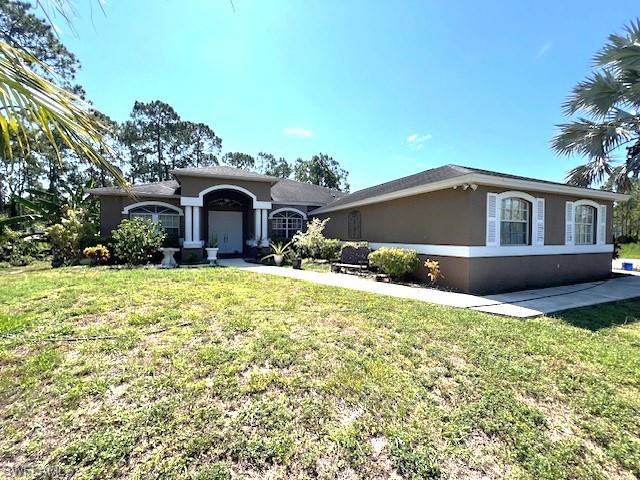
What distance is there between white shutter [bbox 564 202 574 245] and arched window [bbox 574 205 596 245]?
1.48ft

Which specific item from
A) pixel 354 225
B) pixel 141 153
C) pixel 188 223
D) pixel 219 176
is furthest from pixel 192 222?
pixel 141 153

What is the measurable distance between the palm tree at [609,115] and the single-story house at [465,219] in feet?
4.50

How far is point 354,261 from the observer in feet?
43.2

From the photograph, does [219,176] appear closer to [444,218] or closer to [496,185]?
[444,218]

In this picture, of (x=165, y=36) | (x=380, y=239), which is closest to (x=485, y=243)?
(x=380, y=239)


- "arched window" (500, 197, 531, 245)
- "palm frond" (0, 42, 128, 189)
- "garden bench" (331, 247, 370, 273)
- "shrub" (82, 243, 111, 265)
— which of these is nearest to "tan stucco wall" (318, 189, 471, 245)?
"garden bench" (331, 247, 370, 273)

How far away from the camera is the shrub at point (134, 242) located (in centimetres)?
1295

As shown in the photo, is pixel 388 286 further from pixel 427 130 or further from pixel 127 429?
pixel 427 130

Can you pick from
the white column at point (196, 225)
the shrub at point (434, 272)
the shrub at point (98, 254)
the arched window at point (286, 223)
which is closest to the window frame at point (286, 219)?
A: the arched window at point (286, 223)

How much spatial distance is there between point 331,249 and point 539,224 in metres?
8.85

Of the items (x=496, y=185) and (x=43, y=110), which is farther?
(x=496, y=185)

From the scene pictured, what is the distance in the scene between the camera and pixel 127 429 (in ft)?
9.24

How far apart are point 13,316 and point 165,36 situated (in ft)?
18.1

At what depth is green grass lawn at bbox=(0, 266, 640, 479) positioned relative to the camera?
2.61 m
